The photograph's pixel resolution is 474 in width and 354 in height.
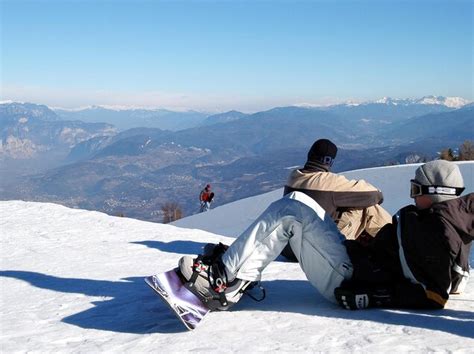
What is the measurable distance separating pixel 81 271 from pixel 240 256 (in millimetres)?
2277

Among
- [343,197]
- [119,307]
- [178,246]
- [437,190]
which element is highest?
[437,190]

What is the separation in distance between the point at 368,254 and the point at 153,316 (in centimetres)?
133

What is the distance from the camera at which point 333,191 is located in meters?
4.42

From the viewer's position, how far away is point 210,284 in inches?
112

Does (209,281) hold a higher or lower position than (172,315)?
higher

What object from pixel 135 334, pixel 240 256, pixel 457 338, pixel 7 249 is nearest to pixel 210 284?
pixel 240 256

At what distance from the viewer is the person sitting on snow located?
8.64 feet

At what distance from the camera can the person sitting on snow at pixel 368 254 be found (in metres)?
2.63

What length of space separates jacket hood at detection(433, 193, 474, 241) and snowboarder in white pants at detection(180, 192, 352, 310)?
1.93 ft

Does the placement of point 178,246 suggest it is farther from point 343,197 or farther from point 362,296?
point 362,296

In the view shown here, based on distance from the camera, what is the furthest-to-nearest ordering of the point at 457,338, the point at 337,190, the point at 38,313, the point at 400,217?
the point at 337,190 < the point at 38,313 < the point at 400,217 < the point at 457,338

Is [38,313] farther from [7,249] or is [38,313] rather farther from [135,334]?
[7,249]

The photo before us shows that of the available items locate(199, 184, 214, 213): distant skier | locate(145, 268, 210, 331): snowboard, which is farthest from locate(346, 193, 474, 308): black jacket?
→ locate(199, 184, 214, 213): distant skier

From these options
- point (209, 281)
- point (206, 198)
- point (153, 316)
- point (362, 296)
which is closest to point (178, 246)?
point (153, 316)
